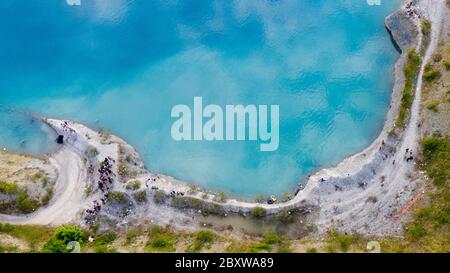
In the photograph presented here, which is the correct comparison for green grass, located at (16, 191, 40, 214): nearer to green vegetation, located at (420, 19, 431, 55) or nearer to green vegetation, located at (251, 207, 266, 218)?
green vegetation, located at (251, 207, 266, 218)

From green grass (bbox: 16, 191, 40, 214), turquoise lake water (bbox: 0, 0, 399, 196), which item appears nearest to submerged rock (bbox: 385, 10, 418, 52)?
turquoise lake water (bbox: 0, 0, 399, 196)

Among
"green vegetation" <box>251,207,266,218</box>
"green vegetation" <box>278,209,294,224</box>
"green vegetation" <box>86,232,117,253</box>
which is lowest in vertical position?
"green vegetation" <box>86,232,117,253</box>

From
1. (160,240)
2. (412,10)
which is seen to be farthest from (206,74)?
(412,10)

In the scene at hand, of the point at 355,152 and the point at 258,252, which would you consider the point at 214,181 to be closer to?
the point at 258,252

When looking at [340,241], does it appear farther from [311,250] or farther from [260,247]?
[260,247]

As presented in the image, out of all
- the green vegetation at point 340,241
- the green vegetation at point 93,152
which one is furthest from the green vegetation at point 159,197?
the green vegetation at point 340,241

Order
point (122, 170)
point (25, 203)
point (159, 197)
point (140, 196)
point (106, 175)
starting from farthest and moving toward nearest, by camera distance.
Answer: point (122, 170), point (106, 175), point (159, 197), point (140, 196), point (25, 203)

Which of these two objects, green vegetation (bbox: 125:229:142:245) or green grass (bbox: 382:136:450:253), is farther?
green vegetation (bbox: 125:229:142:245)
